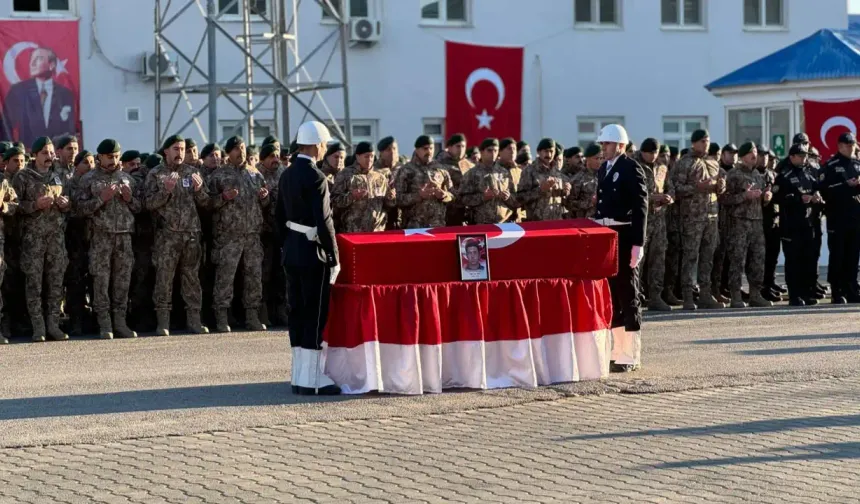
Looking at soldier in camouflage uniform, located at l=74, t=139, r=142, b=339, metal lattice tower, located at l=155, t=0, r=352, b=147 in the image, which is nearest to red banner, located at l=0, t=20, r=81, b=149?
metal lattice tower, located at l=155, t=0, r=352, b=147

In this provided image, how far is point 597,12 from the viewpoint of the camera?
106ft

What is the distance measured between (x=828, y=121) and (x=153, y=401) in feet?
59.3

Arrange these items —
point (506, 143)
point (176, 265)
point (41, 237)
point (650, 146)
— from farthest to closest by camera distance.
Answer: point (506, 143) → point (650, 146) → point (176, 265) → point (41, 237)

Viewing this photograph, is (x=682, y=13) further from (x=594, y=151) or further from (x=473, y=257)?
(x=473, y=257)

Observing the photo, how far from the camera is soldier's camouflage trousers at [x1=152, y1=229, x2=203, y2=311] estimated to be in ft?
54.1

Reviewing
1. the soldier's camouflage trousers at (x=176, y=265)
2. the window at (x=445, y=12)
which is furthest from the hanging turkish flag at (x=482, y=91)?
the soldier's camouflage trousers at (x=176, y=265)

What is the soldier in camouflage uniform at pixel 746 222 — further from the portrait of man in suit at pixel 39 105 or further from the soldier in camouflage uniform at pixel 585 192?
the portrait of man in suit at pixel 39 105

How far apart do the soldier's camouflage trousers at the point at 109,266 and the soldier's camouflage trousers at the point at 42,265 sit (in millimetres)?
340

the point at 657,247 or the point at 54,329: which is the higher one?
the point at 657,247

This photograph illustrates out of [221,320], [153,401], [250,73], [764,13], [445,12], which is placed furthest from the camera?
[764,13]

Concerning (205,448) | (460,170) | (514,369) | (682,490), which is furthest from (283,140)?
(682,490)

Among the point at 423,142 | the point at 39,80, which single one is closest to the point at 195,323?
the point at 423,142

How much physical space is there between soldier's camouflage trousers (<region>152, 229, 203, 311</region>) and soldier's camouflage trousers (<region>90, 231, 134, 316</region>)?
32 centimetres

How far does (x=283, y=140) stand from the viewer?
26.2 metres
